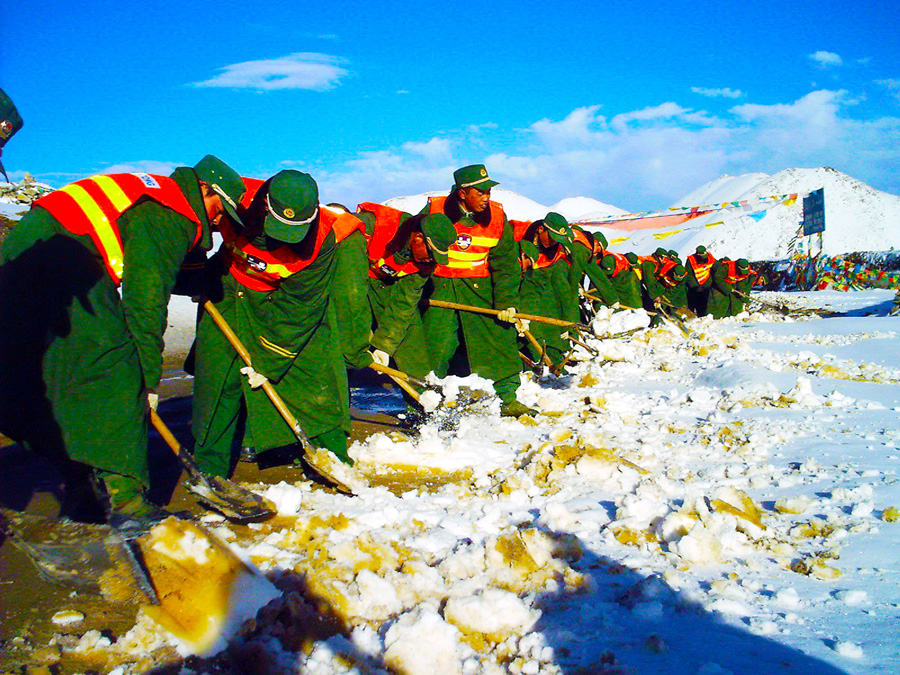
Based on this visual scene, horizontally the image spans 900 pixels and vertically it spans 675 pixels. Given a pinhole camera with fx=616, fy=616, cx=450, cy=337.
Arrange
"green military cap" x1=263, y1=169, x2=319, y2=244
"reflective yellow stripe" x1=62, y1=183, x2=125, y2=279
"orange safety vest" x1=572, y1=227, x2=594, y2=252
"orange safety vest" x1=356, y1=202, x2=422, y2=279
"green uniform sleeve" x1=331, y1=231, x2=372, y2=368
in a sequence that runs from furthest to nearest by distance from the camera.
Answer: "orange safety vest" x1=572, y1=227, x2=594, y2=252 → "orange safety vest" x1=356, y1=202, x2=422, y2=279 → "green uniform sleeve" x1=331, y1=231, x2=372, y2=368 → "green military cap" x1=263, y1=169, x2=319, y2=244 → "reflective yellow stripe" x1=62, y1=183, x2=125, y2=279

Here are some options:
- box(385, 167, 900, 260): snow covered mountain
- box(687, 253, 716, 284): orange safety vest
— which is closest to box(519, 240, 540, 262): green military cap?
box(687, 253, 716, 284): orange safety vest

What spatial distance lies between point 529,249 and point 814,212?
18.5 m

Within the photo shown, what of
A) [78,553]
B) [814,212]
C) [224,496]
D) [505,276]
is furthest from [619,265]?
[814,212]

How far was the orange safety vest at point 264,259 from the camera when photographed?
303cm

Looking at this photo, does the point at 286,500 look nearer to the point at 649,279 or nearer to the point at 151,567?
the point at 151,567

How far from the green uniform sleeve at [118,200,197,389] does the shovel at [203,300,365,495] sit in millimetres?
585

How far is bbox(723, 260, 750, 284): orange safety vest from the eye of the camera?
12.0m

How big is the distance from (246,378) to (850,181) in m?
54.4

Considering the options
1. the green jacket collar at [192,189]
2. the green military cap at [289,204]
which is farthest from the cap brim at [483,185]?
the green jacket collar at [192,189]

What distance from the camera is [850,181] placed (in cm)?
4616

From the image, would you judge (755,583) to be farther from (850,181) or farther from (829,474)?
(850,181)

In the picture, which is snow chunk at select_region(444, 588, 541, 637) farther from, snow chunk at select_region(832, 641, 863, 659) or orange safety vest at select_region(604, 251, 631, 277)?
orange safety vest at select_region(604, 251, 631, 277)

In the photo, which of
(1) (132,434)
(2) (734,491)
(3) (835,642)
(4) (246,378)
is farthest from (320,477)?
(3) (835,642)

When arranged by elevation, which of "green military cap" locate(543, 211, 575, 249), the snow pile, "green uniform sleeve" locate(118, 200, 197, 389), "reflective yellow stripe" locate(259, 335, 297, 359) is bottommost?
"reflective yellow stripe" locate(259, 335, 297, 359)
